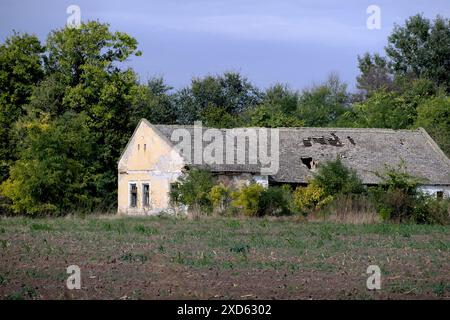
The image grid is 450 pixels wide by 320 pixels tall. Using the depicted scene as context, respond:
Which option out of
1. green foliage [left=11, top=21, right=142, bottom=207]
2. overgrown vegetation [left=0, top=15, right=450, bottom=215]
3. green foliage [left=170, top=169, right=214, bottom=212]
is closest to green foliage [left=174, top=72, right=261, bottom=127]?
overgrown vegetation [left=0, top=15, right=450, bottom=215]

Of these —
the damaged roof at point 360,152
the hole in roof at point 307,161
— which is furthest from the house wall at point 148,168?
the hole in roof at point 307,161

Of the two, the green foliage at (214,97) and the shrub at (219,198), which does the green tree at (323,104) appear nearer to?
the green foliage at (214,97)

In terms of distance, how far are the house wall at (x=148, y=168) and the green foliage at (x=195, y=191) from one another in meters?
2.57

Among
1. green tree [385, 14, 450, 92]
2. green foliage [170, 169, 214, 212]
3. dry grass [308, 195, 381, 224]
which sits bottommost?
dry grass [308, 195, 381, 224]

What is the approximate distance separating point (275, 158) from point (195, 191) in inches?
321

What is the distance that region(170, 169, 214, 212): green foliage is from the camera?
41312mm

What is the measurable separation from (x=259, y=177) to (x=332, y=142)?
795cm

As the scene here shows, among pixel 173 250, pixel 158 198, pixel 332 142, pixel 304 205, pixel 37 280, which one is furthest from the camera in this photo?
pixel 332 142

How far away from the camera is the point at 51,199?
137 feet

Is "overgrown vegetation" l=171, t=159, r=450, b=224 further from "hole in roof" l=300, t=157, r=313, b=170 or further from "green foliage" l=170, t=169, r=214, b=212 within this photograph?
"hole in roof" l=300, t=157, r=313, b=170

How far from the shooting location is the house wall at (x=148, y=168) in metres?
47.2

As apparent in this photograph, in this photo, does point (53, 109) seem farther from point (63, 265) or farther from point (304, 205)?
point (63, 265)
